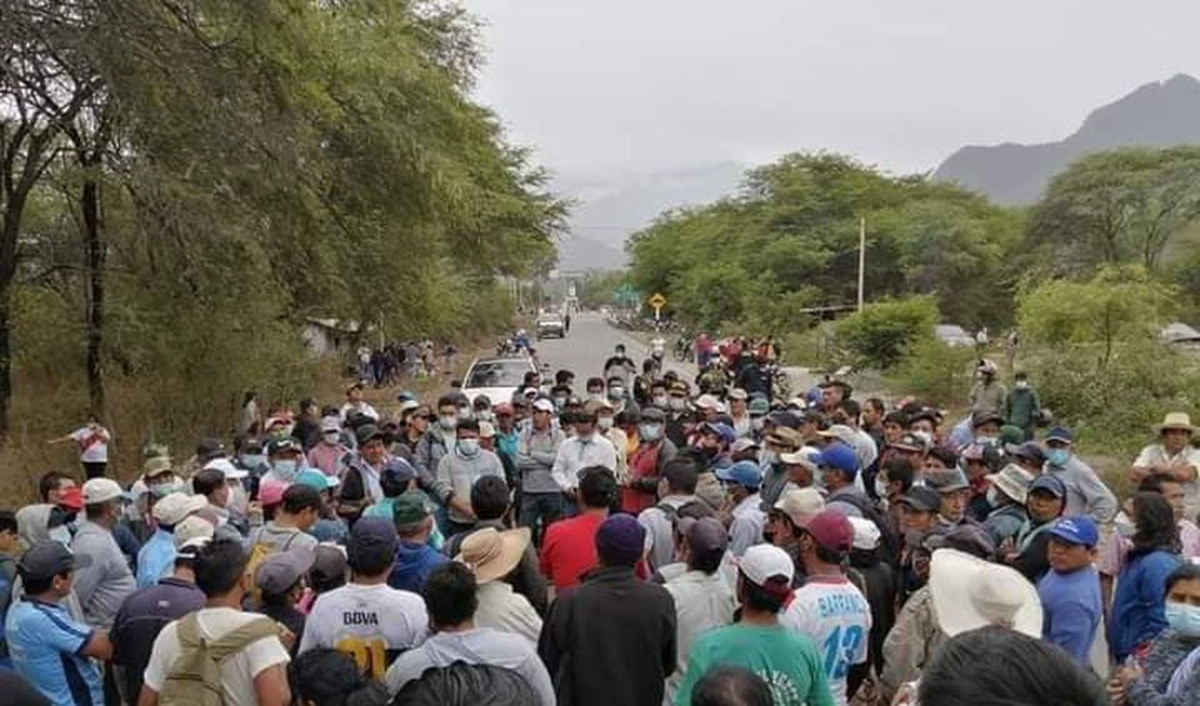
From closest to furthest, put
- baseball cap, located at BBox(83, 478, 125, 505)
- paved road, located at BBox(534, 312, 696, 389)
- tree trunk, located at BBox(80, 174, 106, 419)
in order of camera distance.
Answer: baseball cap, located at BBox(83, 478, 125, 505) < tree trunk, located at BBox(80, 174, 106, 419) < paved road, located at BBox(534, 312, 696, 389)

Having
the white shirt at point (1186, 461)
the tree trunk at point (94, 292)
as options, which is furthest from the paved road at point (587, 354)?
the white shirt at point (1186, 461)

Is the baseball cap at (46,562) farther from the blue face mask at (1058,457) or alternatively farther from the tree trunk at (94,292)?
the tree trunk at (94,292)

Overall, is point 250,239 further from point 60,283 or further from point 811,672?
point 811,672

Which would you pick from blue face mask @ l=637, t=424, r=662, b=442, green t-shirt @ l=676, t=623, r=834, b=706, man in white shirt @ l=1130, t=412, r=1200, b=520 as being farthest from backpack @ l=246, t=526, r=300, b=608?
man in white shirt @ l=1130, t=412, r=1200, b=520

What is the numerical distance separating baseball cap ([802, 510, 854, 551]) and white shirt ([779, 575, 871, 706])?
140 mm

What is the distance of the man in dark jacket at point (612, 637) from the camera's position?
13.0 feet

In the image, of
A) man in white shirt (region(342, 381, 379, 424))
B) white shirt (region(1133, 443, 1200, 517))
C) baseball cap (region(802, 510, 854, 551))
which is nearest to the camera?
baseball cap (region(802, 510, 854, 551))

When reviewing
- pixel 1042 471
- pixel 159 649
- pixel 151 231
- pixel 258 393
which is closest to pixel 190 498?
pixel 159 649

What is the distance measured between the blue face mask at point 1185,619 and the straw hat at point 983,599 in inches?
23.6

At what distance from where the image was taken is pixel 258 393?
15.5 m

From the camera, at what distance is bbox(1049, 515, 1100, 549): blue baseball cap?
4164mm

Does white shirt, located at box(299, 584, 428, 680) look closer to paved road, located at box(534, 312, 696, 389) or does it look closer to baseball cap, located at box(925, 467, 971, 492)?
baseball cap, located at box(925, 467, 971, 492)

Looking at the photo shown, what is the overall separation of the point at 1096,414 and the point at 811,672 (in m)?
14.4

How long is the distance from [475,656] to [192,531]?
1.88 metres
